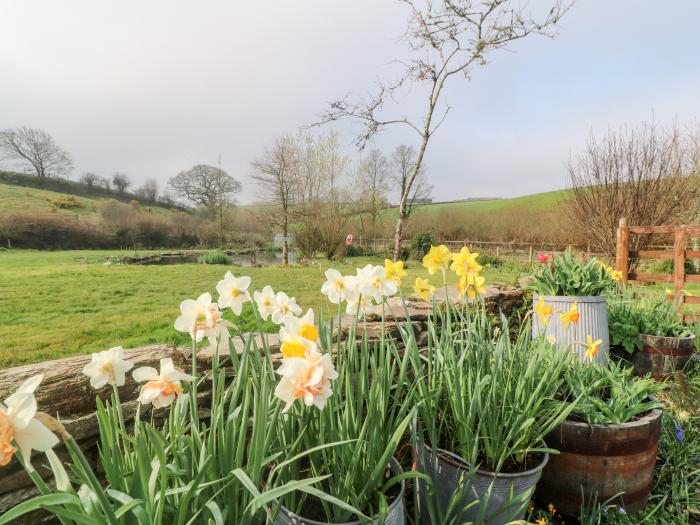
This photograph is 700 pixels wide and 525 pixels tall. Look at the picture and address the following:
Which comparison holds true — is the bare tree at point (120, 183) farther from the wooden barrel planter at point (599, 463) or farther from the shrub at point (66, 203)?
the wooden barrel planter at point (599, 463)

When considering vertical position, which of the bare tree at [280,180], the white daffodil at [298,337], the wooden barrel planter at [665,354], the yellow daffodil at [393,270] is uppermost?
the bare tree at [280,180]

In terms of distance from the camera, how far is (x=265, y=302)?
1194 mm

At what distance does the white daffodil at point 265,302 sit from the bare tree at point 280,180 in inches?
577

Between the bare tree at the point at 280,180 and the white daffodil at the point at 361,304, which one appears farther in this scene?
the bare tree at the point at 280,180

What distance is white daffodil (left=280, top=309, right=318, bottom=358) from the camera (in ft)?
2.54

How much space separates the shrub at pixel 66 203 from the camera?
26219 mm

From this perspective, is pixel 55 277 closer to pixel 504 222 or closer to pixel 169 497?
pixel 169 497

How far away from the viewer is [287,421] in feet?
3.59

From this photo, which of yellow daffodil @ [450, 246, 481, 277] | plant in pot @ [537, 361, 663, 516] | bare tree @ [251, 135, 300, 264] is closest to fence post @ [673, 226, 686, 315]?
plant in pot @ [537, 361, 663, 516]

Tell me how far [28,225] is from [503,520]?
859 inches

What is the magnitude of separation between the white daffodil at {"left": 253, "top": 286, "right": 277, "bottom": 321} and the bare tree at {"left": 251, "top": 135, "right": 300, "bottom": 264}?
1466 cm

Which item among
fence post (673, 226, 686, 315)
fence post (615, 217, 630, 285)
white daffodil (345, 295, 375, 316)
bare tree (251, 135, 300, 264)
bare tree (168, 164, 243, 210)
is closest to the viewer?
white daffodil (345, 295, 375, 316)

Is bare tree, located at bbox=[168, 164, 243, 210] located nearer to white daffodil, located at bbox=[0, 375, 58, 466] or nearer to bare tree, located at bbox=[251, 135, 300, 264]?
bare tree, located at bbox=[251, 135, 300, 264]

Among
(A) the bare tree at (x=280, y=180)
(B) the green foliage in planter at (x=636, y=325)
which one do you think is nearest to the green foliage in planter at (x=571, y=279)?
(B) the green foliage in planter at (x=636, y=325)
